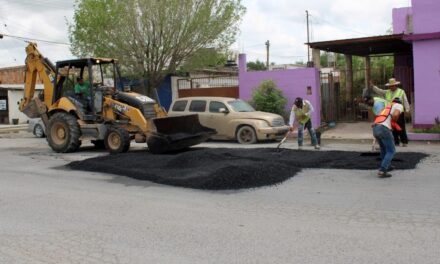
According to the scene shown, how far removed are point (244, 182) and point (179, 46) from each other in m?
15.5

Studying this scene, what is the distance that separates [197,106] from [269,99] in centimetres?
360

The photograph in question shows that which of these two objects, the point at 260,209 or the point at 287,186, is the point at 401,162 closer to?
the point at 287,186

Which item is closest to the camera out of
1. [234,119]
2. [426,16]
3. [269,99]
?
[426,16]

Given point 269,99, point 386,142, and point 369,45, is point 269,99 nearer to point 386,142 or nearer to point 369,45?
point 369,45

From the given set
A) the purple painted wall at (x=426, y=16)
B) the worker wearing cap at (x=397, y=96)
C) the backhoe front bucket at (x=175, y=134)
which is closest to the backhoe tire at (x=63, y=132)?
the backhoe front bucket at (x=175, y=134)

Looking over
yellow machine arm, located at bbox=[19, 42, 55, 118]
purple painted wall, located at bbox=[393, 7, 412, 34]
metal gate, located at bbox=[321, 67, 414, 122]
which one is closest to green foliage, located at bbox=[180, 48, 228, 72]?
metal gate, located at bbox=[321, 67, 414, 122]

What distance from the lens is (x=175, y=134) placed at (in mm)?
13172

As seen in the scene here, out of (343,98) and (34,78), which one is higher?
(34,78)

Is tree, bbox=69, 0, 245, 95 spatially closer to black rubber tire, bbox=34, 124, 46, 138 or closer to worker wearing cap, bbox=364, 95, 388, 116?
black rubber tire, bbox=34, 124, 46, 138

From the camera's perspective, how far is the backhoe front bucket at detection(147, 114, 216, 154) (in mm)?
12742

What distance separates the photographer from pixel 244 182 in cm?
884

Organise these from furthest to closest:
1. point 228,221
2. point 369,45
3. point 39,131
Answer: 1. point 39,131
2. point 369,45
3. point 228,221

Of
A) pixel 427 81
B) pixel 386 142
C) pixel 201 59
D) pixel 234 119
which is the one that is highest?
pixel 201 59

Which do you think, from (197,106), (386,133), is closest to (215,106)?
(197,106)
